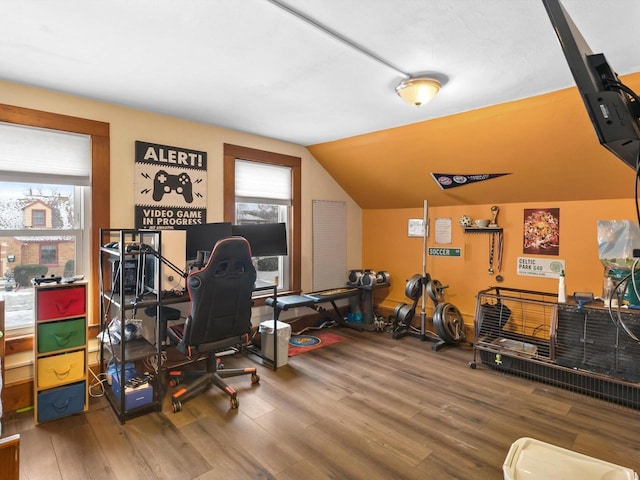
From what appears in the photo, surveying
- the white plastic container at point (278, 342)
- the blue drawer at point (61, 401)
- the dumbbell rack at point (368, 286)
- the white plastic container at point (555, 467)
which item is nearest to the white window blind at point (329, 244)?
the dumbbell rack at point (368, 286)

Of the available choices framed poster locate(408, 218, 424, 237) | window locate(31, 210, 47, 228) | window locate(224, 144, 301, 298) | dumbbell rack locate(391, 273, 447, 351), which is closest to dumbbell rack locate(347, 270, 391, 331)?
dumbbell rack locate(391, 273, 447, 351)

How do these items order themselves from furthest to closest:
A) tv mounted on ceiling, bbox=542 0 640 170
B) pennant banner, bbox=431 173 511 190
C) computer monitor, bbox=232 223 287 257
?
pennant banner, bbox=431 173 511 190 → computer monitor, bbox=232 223 287 257 → tv mounted on ceiling, bbox=542 0 640 170

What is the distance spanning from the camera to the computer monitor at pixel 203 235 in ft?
11.0

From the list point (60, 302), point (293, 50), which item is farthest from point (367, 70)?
point (60, 302)

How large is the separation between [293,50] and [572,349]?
3.33 m

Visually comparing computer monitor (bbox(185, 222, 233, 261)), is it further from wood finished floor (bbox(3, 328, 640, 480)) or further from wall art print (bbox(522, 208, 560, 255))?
wall art print (bbox(522, 208, 560, 255))

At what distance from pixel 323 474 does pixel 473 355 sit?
246cm

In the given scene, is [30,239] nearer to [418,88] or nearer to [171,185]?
[171,185]

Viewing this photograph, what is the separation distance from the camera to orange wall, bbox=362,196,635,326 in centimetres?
360

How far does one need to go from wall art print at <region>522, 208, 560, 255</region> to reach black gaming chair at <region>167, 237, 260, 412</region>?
10.1ft

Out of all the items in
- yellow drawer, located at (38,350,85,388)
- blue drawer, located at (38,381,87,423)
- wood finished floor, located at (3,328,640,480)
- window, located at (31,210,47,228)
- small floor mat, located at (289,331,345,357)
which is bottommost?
wood finished floor, located at (3,328,640,480)

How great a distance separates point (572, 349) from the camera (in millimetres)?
3178

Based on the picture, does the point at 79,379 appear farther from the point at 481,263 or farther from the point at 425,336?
the point at 481,263

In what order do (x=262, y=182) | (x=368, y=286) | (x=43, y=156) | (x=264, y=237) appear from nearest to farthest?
(x=43, y=156), (x=264, y=237), (x=262, y=182), (x=368, y=286)
